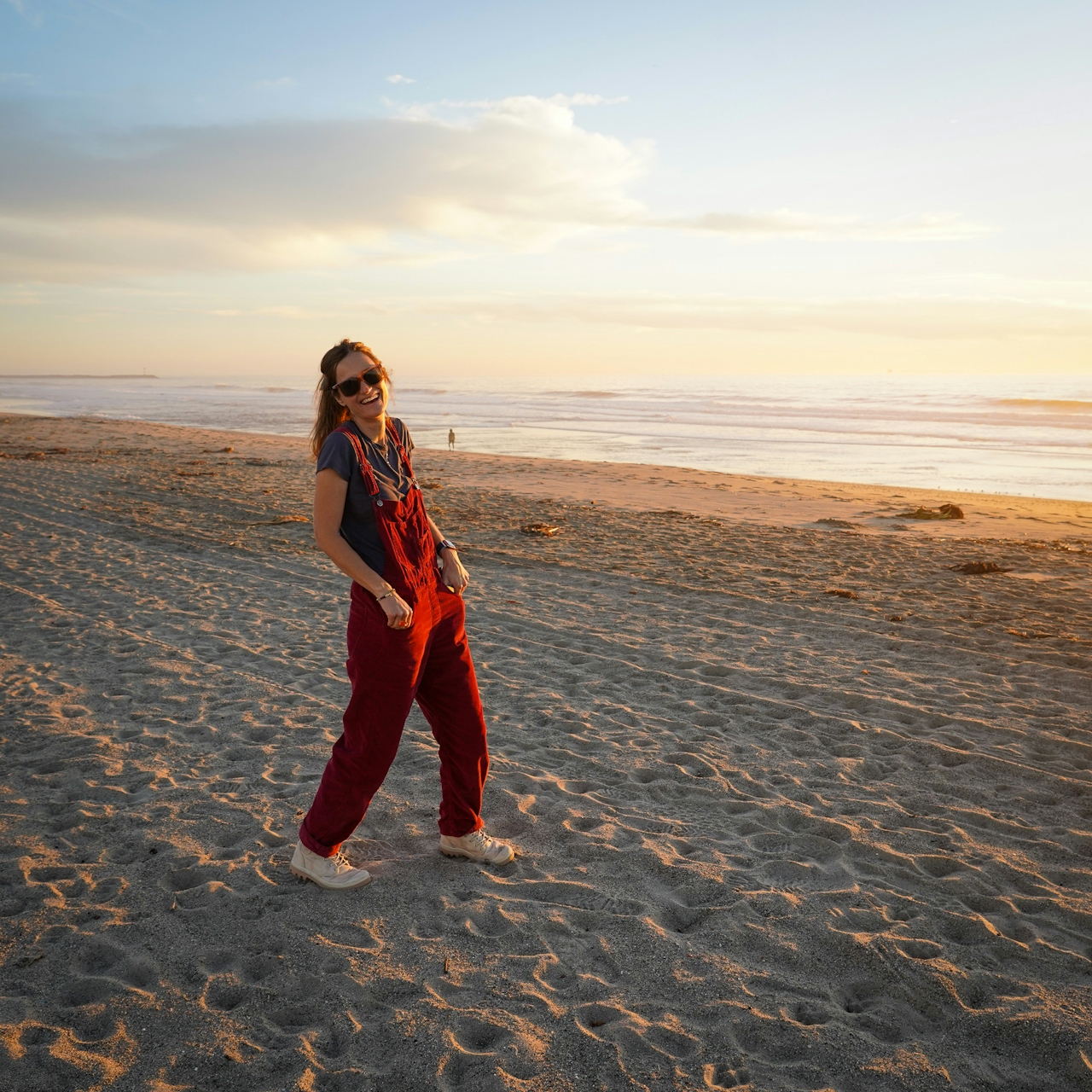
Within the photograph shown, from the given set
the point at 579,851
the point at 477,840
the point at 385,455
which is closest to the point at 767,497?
the point at 579,851

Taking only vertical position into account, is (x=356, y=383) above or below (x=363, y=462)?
above

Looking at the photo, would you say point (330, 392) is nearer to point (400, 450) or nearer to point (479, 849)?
point (400, 450)

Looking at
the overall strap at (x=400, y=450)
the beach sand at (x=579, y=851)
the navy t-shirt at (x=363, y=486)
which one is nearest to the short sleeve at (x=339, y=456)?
the navy t-shirt at (x=363, y=486)

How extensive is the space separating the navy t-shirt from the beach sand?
1.38 m

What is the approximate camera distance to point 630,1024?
95.0 inches

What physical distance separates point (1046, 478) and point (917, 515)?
7986 mm

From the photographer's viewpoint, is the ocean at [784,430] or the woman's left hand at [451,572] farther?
the ocean at [784,430]

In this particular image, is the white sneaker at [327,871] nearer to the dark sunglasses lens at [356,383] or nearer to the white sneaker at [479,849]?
the white sneaker at [479,849]

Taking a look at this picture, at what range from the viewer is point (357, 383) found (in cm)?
271

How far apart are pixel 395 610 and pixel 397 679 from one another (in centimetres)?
30

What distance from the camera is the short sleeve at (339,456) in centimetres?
259

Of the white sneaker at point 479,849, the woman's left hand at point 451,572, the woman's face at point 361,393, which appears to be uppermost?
the woman's face at point 361,393

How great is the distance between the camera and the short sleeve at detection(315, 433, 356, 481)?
2594 mm

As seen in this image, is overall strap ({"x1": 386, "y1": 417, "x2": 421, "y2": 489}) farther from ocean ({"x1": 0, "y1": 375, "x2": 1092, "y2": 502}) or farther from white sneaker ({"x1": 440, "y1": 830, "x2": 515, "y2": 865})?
ocean ({"x1": 0, "y1": 375, "x2": 1092, "y2": 502})
